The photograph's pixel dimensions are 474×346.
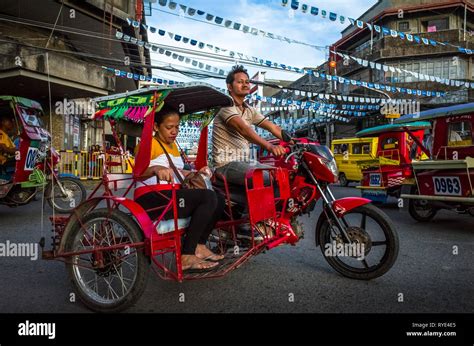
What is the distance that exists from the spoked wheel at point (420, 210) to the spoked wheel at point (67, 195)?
659cm

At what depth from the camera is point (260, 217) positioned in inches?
130

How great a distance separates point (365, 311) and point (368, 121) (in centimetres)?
2680

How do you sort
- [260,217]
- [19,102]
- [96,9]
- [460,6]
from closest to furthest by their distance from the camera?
[260,217]
[19,102]
[96,9]
[460,6]

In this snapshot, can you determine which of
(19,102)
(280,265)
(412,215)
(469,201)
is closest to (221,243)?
(280,265)

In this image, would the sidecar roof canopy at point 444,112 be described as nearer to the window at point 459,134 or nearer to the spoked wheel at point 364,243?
the window at point 459,134

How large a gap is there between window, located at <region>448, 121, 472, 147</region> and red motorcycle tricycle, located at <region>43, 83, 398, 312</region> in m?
4.37

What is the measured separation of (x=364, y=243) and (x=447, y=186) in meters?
3.75

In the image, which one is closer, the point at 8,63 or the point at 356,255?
the point at 356,255

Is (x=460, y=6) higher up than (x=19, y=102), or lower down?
higher up

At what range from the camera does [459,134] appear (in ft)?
23.1

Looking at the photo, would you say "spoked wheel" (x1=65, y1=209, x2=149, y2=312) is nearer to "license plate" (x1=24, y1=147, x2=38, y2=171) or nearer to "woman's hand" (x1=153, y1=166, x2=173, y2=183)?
"woman's hand" (x1=153, y1=166, x2=173, y2=183)

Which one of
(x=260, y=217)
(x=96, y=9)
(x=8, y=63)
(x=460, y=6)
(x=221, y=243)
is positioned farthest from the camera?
(x=460, y=6)

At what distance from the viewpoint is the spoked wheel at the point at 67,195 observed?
7.91 meters
